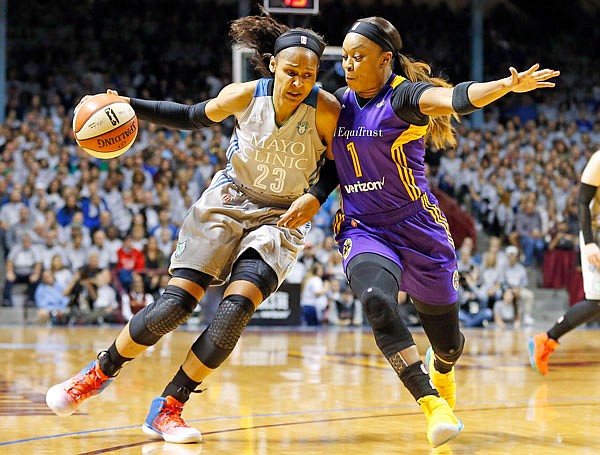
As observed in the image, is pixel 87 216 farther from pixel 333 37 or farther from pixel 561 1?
pixel 561 1

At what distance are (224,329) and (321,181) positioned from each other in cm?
91

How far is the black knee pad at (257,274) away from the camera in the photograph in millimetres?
4648

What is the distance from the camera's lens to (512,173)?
56.4 feet

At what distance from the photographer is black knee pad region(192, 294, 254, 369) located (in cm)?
456

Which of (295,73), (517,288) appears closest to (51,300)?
(517,288)

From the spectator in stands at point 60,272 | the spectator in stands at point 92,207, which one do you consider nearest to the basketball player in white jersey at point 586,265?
the spectator in stands at point 60,272

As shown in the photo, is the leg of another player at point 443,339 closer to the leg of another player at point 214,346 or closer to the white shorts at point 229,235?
the white shorts at point 229,235

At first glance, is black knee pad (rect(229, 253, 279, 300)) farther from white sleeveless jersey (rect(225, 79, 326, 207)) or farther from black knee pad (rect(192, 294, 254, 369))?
white sleeveless jersey (rect(225, 79, 326, 207))

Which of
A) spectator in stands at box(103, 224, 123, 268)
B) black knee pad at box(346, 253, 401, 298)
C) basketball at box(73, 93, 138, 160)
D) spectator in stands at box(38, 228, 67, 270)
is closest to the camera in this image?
black knee pad at box(346, 253, 401, 298)

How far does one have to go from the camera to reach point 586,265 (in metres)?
7.06

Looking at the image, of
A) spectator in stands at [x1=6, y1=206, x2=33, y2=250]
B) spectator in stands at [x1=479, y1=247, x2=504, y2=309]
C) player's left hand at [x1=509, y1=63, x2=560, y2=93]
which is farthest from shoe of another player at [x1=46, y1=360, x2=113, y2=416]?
spectator in stands at [x1=479, y1=247, x2=504, y2=309]

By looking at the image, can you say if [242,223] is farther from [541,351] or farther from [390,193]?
[541,351]

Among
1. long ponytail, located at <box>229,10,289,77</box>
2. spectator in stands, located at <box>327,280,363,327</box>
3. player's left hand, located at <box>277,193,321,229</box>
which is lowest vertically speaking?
spectator in stands, located at <box>327,280,363,327</box>

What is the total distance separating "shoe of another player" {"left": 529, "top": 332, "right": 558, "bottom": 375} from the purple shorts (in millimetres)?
2840
